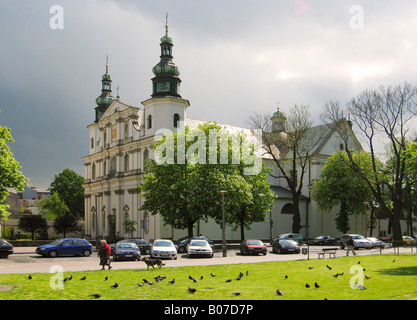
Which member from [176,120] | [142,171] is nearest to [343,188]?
[176,120]

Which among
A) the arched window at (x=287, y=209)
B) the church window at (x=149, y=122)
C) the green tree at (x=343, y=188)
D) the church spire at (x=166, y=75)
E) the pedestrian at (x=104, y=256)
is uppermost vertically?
the church spire at (x=166, y=75)

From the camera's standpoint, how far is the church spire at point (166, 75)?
191ft

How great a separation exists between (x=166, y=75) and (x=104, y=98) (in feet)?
73.4

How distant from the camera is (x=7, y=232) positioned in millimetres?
74812

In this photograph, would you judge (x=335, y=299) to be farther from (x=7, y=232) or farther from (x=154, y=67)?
(x=7, y=232)

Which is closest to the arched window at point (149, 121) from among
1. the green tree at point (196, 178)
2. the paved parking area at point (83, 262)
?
the green tree at point (196, 178)

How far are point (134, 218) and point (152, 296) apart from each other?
48.3 m

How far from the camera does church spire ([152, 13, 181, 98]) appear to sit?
58.3 m

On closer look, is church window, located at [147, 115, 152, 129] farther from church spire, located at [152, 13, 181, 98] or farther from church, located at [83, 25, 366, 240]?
church spire, located at [152, 13, 181, 98]

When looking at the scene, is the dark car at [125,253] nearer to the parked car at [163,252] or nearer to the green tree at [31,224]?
the parked car at [163,252]

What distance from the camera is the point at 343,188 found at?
57031 millimetres

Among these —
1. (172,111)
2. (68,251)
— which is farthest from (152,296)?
(172,111)

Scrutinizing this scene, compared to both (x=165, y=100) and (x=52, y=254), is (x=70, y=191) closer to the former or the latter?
(x=165, y=100)

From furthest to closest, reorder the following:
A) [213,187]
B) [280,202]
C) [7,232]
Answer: [7,232]
[280,202]
[213,187]
